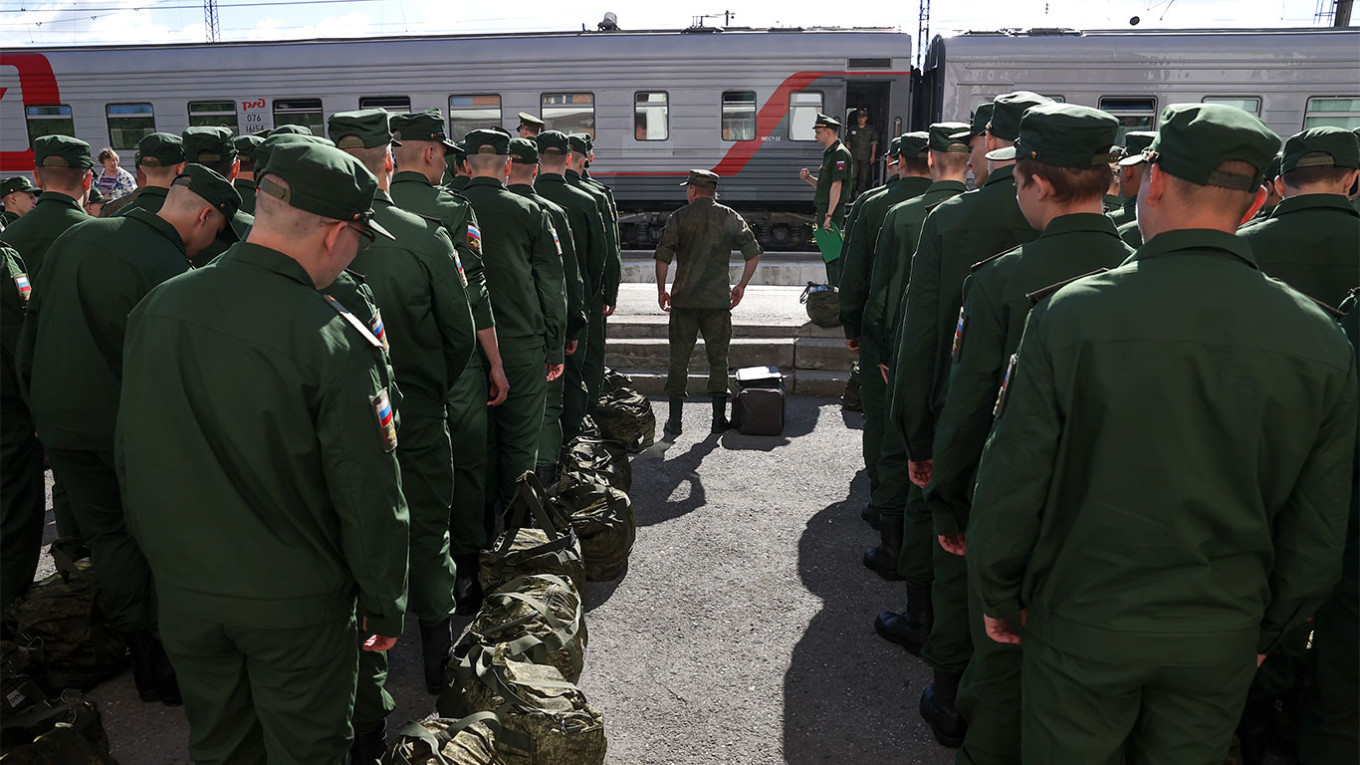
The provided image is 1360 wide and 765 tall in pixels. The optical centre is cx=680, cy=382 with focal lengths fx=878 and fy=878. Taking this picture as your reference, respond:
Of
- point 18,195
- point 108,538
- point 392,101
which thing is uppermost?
point 392,101

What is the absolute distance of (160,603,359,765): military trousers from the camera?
219cm

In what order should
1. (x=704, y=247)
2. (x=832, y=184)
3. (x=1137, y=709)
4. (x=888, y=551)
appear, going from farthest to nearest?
(x=832, y=184)
(x=704, y=247)
(x=888, y=551)
(x=1137, y=709)

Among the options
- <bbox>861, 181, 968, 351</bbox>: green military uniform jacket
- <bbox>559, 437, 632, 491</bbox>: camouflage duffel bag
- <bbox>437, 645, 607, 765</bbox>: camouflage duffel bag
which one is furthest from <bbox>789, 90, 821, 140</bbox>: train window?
<bbox>437, 645, 607, 765</bbox>: camouflage duffel bag

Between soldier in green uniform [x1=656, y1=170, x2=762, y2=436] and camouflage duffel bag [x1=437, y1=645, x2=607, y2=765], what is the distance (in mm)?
4362

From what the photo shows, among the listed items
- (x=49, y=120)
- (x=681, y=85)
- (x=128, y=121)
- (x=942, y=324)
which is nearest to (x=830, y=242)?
(x=681, y=85)

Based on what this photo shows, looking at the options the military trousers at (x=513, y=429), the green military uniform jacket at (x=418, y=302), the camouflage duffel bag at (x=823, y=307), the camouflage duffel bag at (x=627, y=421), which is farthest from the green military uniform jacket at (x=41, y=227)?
the camouflage duffel bag at (x=823, y=307)

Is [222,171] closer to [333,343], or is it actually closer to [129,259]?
[129,259]

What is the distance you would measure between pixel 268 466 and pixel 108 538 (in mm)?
2060

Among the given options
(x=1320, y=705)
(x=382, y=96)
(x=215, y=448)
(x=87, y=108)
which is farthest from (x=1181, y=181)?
(x=87, y=108)

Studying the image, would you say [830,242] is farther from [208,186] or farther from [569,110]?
[208,186]

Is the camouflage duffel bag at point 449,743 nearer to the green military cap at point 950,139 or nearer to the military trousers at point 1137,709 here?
the military trousers at point 1137,709

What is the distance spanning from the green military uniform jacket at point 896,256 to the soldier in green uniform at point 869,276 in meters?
0.36

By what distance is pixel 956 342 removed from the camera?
2816mm

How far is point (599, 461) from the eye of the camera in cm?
551
